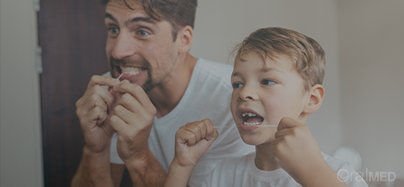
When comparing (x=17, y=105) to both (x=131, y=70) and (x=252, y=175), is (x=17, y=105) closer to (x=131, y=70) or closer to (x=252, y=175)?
(x=131, y=70)

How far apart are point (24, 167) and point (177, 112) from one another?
772 mm

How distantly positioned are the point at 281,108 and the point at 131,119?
549 millimetres

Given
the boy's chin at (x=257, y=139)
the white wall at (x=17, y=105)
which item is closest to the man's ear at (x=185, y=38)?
the boy's chin at (x=257, y=139)

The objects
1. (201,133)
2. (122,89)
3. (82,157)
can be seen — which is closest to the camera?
(201,133)

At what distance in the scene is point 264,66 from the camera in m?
0.72

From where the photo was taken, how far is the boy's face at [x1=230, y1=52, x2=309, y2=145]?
27.7 inches

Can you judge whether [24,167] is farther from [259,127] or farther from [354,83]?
[354,83]

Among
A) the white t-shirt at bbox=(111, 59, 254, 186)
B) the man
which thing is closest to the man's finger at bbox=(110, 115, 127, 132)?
the man

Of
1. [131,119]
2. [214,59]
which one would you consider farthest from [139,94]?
[214,59]

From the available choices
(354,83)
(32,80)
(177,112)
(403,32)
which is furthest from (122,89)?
(403,32)

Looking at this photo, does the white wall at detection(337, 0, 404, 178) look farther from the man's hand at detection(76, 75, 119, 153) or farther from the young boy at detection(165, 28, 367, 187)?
the man's hand at detection(76, 75, 119, 153)

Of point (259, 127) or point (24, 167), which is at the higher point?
point (259, 127)

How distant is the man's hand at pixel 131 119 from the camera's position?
1.01 meters

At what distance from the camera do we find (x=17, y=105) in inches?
49.3
